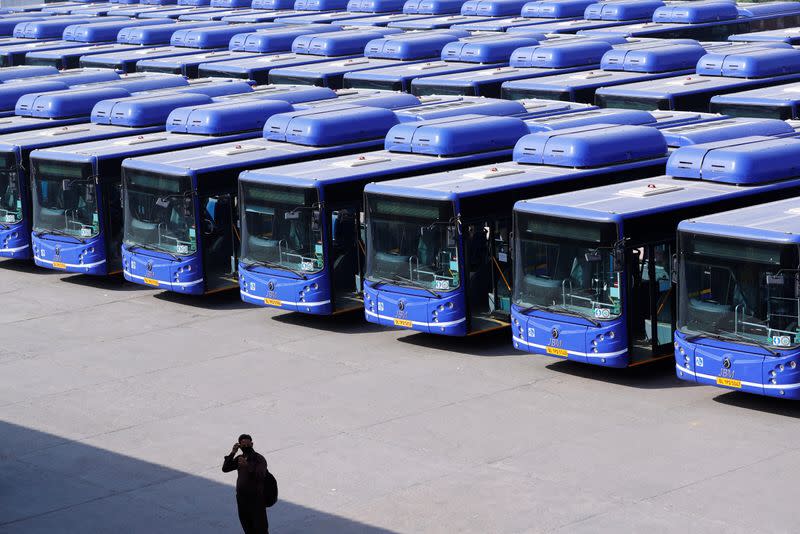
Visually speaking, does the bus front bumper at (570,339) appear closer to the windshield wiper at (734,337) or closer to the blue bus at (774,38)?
the windshield wiper at (734,337)

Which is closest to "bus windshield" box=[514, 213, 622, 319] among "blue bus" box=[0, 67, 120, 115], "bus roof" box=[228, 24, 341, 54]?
"blue bus" box=[0, 67, 120, 115]

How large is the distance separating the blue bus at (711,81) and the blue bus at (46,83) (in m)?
12.9

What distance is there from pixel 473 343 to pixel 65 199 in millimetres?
8260

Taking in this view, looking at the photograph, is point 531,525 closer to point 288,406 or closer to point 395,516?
point 395,516

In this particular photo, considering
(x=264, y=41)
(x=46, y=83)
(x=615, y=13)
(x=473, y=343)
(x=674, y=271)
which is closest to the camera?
(x=674, y=271)

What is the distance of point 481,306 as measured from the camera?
20.6 m

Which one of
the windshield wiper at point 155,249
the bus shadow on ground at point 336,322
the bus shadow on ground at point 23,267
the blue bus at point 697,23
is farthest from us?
the blue bus at point 697,23

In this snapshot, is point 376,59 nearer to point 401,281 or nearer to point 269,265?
point 269,265

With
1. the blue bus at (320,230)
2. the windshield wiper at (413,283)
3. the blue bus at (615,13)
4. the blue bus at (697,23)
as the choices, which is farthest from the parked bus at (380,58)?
the windshield wiper at (413,283)

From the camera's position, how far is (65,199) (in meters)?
25.4

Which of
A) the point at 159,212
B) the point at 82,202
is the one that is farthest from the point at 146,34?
the point at 159,212

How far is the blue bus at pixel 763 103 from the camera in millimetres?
27312

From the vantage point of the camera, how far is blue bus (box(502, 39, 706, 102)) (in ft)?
104

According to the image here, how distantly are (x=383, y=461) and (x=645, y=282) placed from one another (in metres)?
A: 4.57
